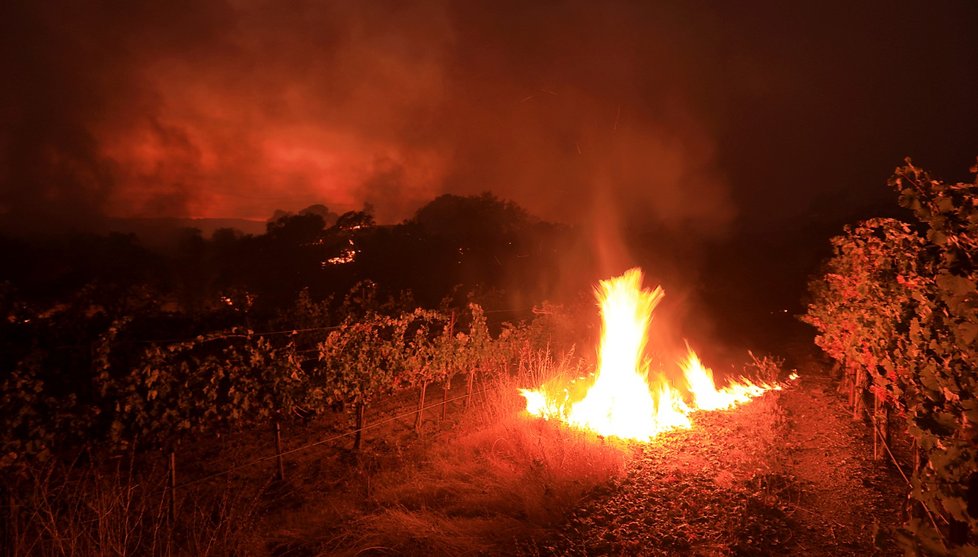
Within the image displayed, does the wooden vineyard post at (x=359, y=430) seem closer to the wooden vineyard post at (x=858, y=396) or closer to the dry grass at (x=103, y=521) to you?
the dry grass at (x=103, y=521)

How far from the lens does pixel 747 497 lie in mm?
5371

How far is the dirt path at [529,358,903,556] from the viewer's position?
4590 mm

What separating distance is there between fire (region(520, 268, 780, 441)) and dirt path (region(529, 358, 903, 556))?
64cm

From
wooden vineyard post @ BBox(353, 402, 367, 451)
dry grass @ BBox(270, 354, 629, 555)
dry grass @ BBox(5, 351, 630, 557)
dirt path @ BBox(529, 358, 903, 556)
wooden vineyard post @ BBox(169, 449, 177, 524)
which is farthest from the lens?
wooden vineyard post @ BBox(353, 402, 367, 451)

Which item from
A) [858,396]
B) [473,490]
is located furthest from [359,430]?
A: [858,396]

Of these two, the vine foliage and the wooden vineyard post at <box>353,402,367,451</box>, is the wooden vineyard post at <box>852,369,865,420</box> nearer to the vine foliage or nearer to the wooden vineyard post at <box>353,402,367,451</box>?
the vine foliage

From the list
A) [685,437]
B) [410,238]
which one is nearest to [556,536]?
[685,437]

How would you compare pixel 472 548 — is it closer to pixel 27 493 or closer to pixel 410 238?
pixel 27 493

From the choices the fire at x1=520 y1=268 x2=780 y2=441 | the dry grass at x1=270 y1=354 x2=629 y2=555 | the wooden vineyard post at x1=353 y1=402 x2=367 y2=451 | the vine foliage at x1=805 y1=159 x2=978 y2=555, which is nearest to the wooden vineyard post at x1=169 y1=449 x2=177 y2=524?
the dry grass at x1=270 y1=354 x2=629 y2=555

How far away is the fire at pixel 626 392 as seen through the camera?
26.0 ft

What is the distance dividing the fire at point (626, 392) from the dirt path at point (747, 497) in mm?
644

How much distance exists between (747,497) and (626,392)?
313 centimetres

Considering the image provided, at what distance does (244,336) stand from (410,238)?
2000 cm

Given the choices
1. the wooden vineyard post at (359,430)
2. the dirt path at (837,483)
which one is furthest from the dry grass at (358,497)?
the dirt path at (837,483)
